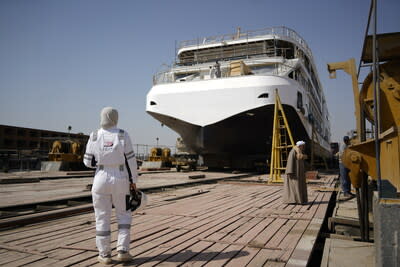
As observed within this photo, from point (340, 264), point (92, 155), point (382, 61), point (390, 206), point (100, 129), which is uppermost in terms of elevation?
point (382, 61)

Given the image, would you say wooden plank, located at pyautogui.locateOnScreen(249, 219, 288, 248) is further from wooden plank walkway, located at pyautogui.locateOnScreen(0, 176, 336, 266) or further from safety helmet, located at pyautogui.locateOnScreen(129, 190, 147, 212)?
safety helmet, located at pyautogui.locateOnScreen(129, 190, 147, 212)

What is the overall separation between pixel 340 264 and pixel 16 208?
17.1 feet

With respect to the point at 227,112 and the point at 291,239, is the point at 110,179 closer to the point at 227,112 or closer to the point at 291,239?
the point at 291,239

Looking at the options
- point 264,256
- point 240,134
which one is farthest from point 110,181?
point 240,134

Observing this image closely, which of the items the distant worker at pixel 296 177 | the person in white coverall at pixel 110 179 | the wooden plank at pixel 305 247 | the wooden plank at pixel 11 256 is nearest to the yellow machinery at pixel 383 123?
the wooden plank at pixel 305 247

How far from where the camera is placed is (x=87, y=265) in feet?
8.95

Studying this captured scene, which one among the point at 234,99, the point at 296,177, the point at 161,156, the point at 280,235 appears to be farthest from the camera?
the point at 161,156

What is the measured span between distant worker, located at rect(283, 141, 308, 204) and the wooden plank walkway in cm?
33

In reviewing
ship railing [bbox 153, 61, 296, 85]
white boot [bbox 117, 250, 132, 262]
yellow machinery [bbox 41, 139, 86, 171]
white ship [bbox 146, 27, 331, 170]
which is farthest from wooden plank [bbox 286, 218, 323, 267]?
yellow machinery [bbox 41, 139, 86, 171]

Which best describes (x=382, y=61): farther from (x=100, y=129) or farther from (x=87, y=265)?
(x=87, y=265)

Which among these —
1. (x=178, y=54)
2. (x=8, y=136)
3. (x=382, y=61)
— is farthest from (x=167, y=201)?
(x=8, y=136)

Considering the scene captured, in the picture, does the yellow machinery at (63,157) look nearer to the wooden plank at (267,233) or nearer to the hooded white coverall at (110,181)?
the wooden plank at (267,233)

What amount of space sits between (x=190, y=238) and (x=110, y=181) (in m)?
1.33

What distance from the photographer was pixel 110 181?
2850 millimetres
